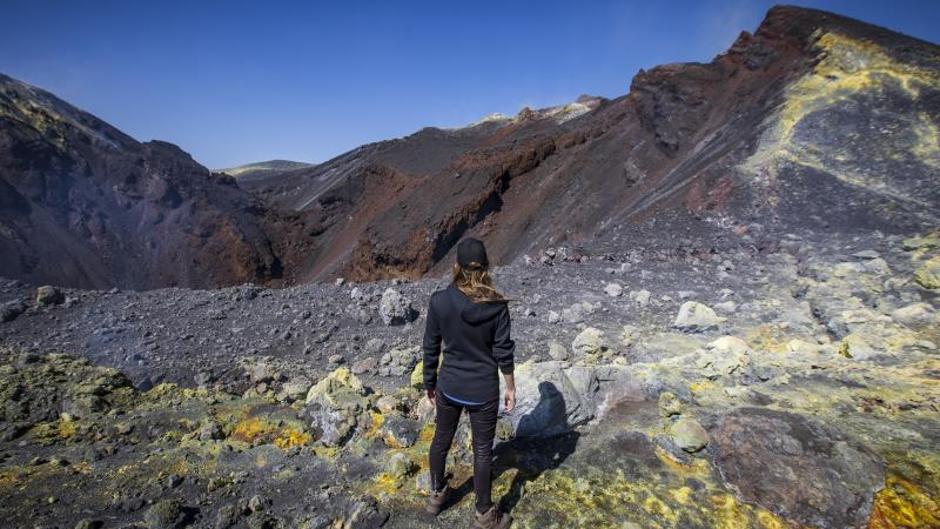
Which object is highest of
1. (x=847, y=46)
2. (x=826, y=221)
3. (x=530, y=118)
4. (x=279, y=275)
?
(x=530, y=118)

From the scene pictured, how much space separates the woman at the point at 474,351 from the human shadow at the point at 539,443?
59 cm

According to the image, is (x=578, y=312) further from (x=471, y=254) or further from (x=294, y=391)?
(x=471, y=254)

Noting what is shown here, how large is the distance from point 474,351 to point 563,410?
1492mm

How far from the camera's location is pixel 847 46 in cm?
1112

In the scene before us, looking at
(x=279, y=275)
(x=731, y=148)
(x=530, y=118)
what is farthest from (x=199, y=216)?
(x=731, y=148)

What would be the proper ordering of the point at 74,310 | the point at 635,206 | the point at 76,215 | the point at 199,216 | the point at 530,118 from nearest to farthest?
the point at 74,310 < the point at 635,206 < the point at 76,215 < the point at 199,216 < the point at 530,118

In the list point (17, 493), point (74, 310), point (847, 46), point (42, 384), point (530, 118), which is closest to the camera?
point (17, 493)

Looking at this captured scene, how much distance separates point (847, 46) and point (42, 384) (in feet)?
51.2

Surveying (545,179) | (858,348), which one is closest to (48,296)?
(858,348)

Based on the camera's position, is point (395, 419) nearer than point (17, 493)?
No

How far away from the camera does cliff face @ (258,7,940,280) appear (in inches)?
353

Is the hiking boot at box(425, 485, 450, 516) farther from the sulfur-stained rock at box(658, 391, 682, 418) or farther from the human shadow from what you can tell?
the sulfur-stained rock at box(658, 391, 682, 418)

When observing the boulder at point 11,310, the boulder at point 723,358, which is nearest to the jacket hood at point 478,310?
the boulder at point 723,358

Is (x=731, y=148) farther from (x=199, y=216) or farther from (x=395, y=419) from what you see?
(x=199, y=216)
